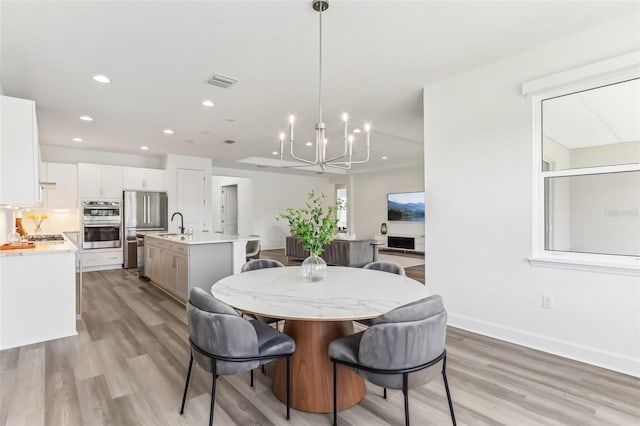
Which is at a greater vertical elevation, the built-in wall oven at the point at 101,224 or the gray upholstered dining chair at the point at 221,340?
the built-in wall oven at the point at 101,224

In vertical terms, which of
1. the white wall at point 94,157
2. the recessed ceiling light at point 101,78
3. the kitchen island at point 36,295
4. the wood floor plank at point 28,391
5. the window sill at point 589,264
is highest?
the recessed ceiling light at point 101,78

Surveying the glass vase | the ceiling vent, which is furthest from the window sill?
the ceiling vent

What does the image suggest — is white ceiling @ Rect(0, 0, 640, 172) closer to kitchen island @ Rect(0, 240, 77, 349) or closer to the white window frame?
the white window frame

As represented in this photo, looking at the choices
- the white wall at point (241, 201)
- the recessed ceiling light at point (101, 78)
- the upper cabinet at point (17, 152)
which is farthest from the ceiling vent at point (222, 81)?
the white wall at point (241, 201)

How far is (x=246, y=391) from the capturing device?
7.20 ft

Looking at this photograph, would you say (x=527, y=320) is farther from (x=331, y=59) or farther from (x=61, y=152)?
(x=61, y=152)

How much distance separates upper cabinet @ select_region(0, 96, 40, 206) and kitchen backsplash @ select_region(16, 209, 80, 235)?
3.96 metres

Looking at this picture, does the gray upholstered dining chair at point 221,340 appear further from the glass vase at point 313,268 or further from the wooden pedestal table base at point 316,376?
→ the glass vase at point 313,268

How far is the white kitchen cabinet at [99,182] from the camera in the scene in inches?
247

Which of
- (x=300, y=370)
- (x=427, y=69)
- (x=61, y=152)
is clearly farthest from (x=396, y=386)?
(x=61, y=152)

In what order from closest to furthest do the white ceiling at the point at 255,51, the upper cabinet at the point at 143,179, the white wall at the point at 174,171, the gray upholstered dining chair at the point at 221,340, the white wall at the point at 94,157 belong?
the gray upholstered dining chair at the point at 221,340 → the white ceiling at the point at 255,51 → the white wall at the point at 94,157 → the upper cabinet at the point at 143,179 → the white wall at the point at 174,171

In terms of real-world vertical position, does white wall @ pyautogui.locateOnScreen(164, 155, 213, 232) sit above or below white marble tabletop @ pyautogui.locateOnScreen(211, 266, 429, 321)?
above

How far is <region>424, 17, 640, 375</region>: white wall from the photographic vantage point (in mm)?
2457

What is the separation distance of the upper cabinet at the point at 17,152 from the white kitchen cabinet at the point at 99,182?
3.65 m
